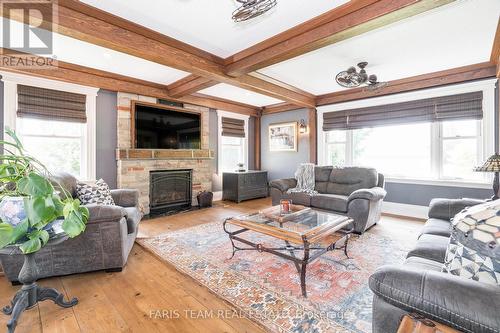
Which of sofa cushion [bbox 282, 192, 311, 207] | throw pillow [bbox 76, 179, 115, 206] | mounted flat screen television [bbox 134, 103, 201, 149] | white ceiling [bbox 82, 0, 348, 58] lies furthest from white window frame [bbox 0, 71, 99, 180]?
sofa cushion [bbox 282, 192, 311, 207]

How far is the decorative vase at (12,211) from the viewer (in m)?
1.45

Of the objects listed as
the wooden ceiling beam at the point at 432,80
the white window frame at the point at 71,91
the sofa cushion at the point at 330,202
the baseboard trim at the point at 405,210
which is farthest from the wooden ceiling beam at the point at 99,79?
the baseboard trim at the point at 405,210

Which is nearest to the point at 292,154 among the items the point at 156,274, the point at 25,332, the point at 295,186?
the point at 295,186

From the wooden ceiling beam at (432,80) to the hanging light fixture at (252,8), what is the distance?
2661 mm

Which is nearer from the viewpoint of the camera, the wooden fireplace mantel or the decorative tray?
the decorative tray

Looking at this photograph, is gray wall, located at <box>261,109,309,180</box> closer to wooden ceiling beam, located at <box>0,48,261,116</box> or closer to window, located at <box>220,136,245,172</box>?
window, located at <box>220,136,245,172</box>

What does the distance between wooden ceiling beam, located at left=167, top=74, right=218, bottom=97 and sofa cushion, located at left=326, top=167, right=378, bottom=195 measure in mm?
2800

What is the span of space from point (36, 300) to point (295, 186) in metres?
3.89

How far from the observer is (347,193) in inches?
163

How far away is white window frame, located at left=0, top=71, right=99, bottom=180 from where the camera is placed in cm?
341

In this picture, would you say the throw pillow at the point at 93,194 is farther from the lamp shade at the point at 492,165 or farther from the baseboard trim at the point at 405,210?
the baseboard trim at the point at 405,210

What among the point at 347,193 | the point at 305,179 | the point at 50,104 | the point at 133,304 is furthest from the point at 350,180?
the point at 50,104

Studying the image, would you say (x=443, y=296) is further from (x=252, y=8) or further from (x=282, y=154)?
(x=282, y=154)

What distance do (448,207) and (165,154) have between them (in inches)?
181
